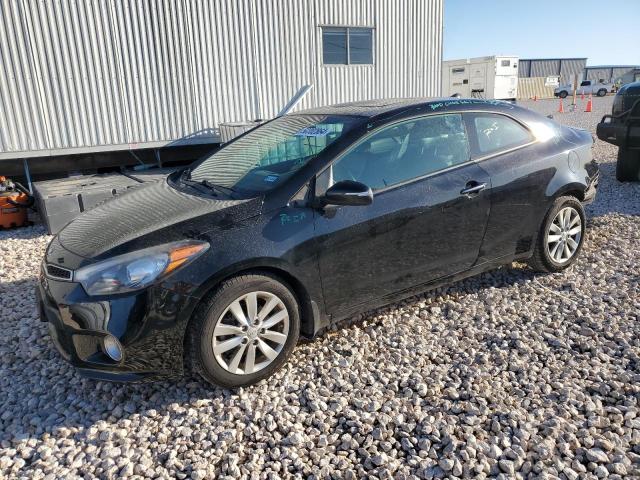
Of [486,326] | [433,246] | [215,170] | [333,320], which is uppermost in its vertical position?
[215,170]

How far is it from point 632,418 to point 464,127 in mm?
2296

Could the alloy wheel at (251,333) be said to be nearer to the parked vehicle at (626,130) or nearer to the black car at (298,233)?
the black car at (298,233)

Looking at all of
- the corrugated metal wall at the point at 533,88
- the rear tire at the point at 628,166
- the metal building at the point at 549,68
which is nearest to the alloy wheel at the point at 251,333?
the rear tire at the point at 628,166

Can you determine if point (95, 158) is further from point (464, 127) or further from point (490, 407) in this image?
point (490, 407)

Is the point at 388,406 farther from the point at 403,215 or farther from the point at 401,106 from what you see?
the point at 401,106

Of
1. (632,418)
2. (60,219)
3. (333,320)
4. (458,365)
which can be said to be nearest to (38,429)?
(333,320)

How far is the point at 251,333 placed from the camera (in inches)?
118

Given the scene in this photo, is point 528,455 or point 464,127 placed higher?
point 464,127

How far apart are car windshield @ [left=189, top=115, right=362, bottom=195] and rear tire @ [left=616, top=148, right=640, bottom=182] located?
21.3 ft

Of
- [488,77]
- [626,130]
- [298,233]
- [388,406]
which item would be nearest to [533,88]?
[488,77]

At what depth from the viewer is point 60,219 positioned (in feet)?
21.2

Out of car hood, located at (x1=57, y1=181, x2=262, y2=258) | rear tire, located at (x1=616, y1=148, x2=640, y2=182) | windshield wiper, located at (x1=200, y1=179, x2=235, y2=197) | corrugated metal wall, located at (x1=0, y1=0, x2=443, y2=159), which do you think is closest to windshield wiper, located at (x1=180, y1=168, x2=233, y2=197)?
windshield wiper, located at (x1=200, y1=179, x2=235, y2=197)

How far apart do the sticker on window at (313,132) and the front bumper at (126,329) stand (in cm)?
153

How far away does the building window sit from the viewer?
10.3 m
